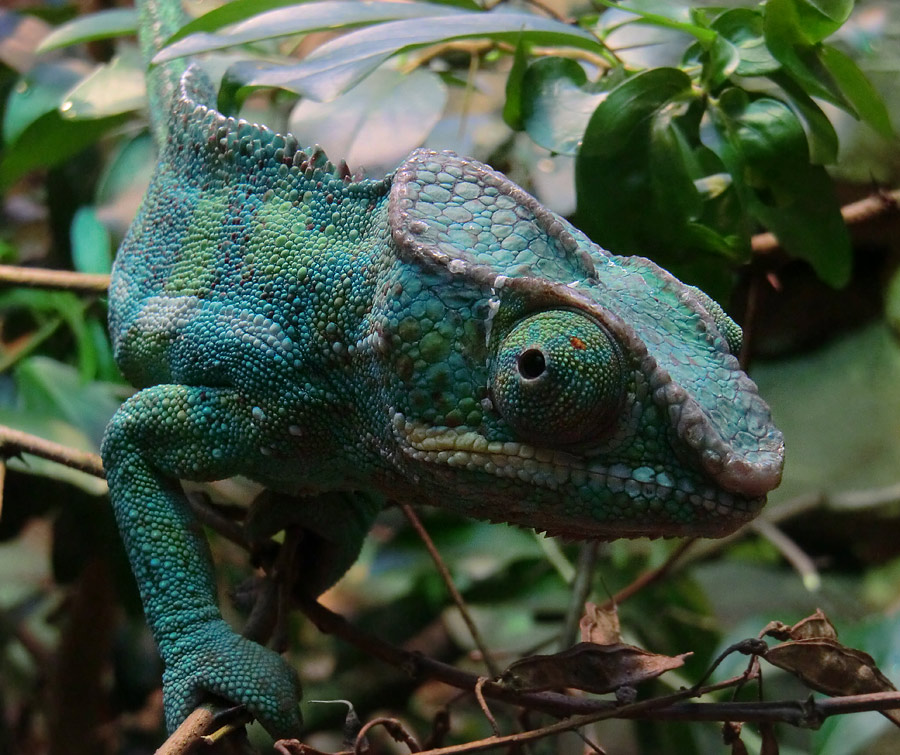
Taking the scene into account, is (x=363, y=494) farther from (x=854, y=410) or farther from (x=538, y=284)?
(x=854, y=410)

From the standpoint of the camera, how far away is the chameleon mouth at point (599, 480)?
1021 mm

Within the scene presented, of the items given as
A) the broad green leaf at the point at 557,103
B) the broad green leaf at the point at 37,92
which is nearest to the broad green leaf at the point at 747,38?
the broad green leaf at the point at 557,103

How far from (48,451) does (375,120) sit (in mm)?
781

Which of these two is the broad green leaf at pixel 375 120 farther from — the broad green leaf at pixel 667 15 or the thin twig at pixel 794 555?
the thin twig at pixel 794 555

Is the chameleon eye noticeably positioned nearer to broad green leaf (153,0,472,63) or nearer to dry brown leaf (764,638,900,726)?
dry brown leaf (764,638,900,726)

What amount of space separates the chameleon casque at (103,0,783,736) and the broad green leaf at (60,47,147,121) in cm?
57

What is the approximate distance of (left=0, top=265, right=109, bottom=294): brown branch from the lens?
6.42ft

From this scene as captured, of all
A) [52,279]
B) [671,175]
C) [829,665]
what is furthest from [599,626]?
[52,279]

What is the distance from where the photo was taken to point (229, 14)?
159 centimetres

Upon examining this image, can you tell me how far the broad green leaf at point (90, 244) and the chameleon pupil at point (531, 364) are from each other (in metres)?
1.51

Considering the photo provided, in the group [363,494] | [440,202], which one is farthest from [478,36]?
[363,494]

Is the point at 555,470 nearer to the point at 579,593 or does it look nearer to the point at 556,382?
the point at 556,382

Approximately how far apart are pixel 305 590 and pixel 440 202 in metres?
0.73

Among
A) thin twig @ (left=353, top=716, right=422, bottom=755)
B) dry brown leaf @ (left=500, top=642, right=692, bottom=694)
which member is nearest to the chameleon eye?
dry brown leaf @ (left=500, top=642, right=692, bottom=694)
